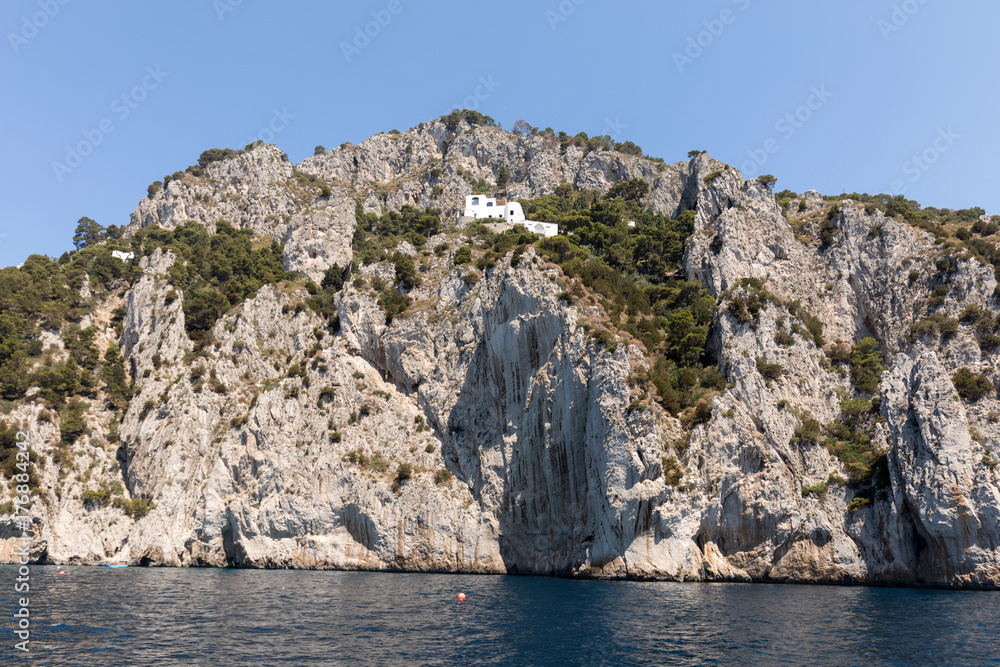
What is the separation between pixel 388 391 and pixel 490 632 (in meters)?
42.2

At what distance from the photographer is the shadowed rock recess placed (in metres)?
47.9

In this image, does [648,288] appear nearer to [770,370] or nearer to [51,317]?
[770,370]

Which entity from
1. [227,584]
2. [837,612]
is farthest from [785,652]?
[227,584]

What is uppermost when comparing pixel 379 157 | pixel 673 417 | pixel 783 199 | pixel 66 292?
pixel 379 157

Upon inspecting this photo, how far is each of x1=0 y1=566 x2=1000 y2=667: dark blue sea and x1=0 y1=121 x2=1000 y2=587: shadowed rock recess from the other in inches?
235

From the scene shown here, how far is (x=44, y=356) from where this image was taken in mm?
78062

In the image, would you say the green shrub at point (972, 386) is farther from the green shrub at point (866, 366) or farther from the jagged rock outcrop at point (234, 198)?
the jagged rock outcrop at point (234, 198)

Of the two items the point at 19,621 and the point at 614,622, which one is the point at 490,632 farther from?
the point at 19,621

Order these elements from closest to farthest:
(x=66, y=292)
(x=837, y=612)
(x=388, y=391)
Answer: (x=837, y=612) < (x=388, y=391) < (x=66, y=292)

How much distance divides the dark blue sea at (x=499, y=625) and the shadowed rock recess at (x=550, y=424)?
5958 millimetres

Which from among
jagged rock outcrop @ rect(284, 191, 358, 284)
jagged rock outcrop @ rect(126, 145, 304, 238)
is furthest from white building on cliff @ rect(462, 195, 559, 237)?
jagged rock outcrop @ rect(126, 145, 304, 238)

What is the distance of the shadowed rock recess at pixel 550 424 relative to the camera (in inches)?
1885

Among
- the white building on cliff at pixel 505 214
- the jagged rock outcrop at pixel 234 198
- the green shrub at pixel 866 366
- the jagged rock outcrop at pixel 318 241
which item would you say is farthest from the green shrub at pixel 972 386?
the jagged rock outcrop at pixel 234 198

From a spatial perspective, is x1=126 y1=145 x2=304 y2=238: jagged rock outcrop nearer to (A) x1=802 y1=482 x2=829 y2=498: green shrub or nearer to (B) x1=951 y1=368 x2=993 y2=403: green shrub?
(A) x1=802 y1=482 x2=829 y2=498: green shrub
